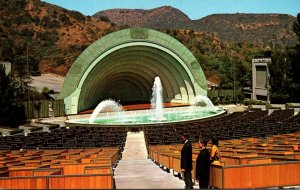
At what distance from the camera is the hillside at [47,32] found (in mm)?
100188

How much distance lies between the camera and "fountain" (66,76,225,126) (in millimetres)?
40594

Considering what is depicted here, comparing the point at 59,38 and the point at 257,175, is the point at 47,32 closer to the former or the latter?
the point at 59,38

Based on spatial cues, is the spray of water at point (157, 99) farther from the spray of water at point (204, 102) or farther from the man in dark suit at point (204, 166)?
the man in dark suit at point (204, 166)

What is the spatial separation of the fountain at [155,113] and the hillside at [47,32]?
154 ft

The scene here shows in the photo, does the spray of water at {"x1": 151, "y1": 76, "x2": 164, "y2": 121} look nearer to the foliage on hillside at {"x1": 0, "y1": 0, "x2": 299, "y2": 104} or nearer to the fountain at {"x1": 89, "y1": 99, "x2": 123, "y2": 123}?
the fountain at {"x1": 89, "y1": 99, "x2": 123, "y2": 123}

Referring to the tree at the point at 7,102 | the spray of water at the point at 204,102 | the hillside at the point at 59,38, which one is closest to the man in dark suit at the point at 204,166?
the tree at the point at 7,102

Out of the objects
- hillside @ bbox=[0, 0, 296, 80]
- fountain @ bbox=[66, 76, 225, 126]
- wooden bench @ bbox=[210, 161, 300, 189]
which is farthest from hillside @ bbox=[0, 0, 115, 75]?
wooden bench @ bbox=[210, 161, 300, 189]

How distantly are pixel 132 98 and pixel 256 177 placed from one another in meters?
51.9

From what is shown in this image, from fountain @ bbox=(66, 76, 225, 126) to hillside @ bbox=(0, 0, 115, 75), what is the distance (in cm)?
4684

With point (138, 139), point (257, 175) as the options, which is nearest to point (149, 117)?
point (138, 139)

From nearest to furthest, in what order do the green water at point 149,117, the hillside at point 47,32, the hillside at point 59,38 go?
the green water at point 149,117
the hillside at point 59,38
the hillside at point 47,32

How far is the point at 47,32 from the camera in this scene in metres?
115

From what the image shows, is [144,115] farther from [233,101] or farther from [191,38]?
[191,38]

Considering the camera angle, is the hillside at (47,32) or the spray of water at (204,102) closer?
the spray of water at (204,102)
